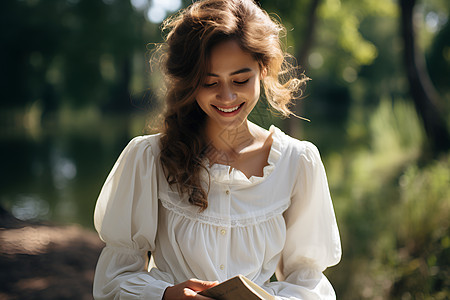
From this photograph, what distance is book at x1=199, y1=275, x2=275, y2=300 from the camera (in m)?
1.25

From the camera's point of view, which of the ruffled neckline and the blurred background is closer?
the ruffled neckline

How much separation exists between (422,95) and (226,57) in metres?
6.46

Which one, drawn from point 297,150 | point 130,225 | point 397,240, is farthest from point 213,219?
point 397,240

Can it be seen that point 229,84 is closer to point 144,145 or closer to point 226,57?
point 226,57

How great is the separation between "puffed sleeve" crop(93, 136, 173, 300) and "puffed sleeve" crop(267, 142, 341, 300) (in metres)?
A: 0.49

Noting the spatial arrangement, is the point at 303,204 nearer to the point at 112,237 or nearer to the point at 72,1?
the point at 112,237

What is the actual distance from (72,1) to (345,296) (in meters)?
12.4

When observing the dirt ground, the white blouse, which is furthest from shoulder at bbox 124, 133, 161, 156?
the dirt ground

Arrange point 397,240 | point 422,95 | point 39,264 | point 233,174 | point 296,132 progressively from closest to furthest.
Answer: point 233,174 → point 39,264 → point 397,240 → point 296,132 → point 422,95

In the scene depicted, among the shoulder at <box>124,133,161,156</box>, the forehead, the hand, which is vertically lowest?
the hand

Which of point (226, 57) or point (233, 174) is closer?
point (226, 57)

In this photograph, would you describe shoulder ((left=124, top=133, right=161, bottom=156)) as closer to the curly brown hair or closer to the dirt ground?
the curly brown hair

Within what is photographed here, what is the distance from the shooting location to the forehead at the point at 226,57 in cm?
147

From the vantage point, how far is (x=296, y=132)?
240 inches
